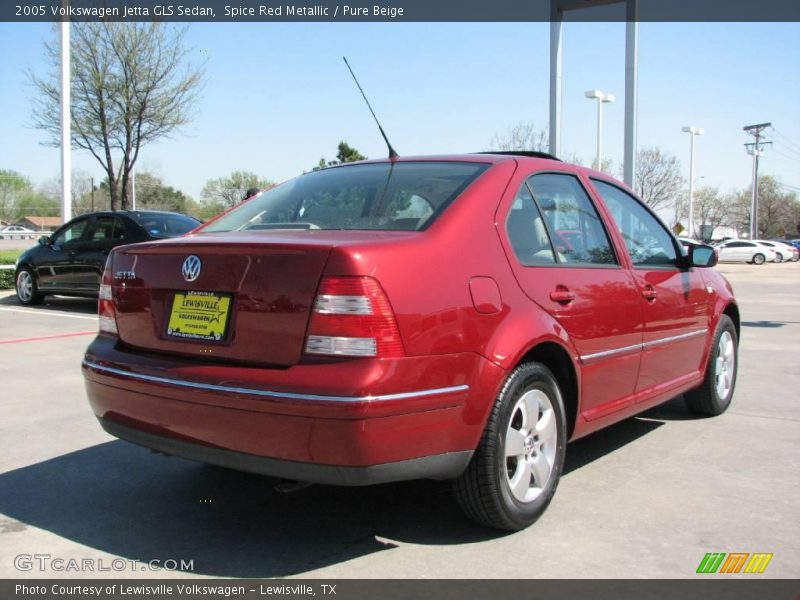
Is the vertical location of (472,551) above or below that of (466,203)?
below

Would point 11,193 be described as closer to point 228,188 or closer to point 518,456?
point 228,188

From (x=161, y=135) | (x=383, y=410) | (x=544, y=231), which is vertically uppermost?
(x=161, y=135)

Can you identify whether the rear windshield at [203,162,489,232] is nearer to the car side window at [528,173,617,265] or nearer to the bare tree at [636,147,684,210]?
the car side window at [528,173,617,265]

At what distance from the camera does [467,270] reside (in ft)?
9.95

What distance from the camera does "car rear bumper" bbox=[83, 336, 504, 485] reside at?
2.64 m

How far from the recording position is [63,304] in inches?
542

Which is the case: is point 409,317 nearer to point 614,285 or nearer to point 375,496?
point 375,496

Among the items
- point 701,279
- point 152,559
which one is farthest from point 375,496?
point 701,279

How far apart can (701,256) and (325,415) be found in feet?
10.6

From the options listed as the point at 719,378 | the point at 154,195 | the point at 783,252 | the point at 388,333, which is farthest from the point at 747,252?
the point at 154,195

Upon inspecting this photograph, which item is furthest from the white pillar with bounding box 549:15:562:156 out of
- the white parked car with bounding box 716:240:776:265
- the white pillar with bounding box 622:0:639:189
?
the white parked car with bounding box 716:240:776:265

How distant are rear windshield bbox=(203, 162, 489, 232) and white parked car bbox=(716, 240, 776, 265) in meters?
44.6

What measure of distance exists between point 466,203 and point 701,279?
8.22 ft
